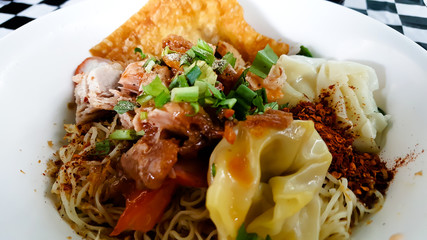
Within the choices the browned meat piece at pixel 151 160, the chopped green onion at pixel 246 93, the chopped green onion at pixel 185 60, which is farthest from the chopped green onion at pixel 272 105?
the browned meat piece at pixel 151 160

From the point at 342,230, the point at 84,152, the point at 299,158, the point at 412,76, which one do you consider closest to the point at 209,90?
the point at 299,158

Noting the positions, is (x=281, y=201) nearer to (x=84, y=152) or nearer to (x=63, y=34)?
(x=84, y=152)

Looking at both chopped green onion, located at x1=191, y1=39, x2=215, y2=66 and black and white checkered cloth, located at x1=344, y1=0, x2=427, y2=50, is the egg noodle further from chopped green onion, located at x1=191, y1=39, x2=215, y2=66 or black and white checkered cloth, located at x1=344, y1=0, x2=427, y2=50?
black and white checkered cloth, located at x1=344, y1=0, x2=427, y2=50

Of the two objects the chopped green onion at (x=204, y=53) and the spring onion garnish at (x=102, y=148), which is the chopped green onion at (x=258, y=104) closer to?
the chopped green onion at (x=204, y=53)

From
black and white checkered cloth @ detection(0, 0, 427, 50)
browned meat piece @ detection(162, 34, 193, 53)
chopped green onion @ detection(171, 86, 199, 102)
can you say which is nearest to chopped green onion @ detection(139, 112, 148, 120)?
chopped green onion @ detection(171, 86, 199, 102)

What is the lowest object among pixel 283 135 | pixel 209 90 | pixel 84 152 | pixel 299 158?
pixel 84 152

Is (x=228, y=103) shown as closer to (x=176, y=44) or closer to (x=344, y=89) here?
(x=176, y=44)
